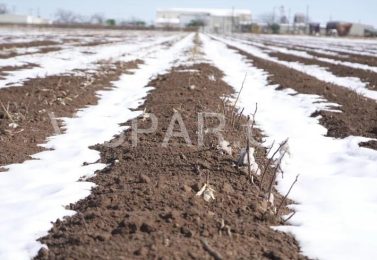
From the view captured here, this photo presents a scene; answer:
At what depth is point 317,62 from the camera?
19500 mm

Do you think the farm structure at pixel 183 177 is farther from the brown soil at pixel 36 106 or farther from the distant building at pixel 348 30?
the distant building at pixel 348 30

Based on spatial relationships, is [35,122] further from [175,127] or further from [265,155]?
[265,155]

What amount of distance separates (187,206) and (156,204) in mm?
242

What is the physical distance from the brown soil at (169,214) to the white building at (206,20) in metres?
109

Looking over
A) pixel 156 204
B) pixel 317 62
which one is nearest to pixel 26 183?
pixel 156 204

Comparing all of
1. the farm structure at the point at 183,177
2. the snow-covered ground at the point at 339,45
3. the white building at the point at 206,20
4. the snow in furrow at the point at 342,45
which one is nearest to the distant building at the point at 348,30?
the white building at the point at 206,20

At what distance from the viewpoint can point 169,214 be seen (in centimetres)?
356

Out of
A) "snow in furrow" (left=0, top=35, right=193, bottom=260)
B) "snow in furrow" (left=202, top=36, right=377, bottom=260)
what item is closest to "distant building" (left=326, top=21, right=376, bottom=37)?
"snow in furrow" (left=202, top=36, right=377, bottom=260)

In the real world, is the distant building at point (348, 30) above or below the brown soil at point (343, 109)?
above

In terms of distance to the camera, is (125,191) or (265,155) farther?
(265,155)

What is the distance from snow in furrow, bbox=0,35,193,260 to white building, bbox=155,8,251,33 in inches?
4205

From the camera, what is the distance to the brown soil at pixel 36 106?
5.90m

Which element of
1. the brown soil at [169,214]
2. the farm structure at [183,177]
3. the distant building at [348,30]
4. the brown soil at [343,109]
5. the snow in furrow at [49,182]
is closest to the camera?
the brown soil at [169,214]

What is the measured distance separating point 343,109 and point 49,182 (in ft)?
17.9
